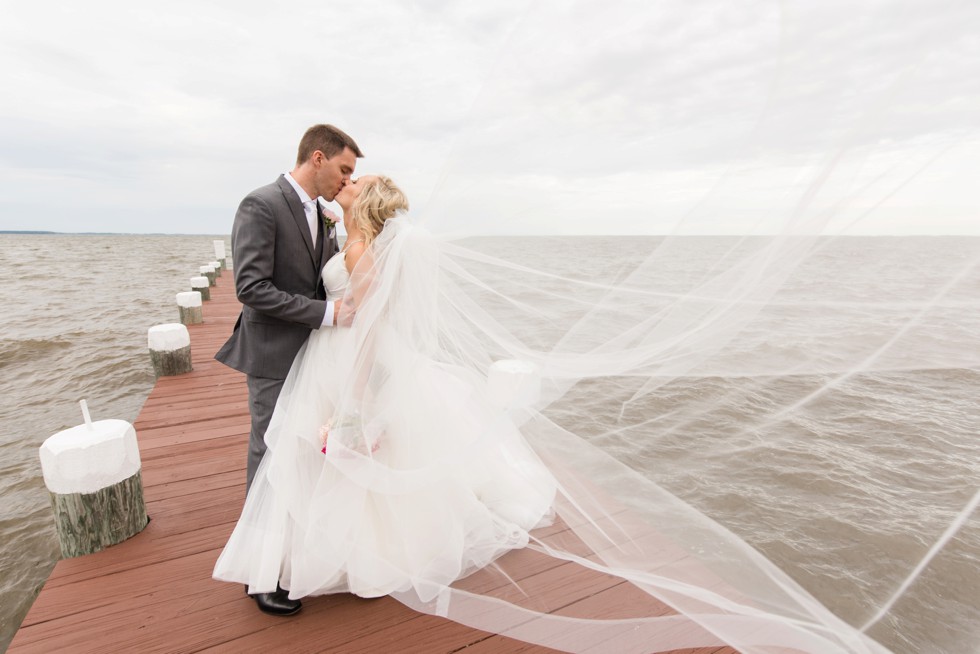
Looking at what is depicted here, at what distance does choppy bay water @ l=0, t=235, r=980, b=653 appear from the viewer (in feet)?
5.43

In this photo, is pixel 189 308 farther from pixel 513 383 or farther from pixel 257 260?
pixel 513 383

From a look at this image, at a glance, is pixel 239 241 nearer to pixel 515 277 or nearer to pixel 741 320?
pixel 515 277

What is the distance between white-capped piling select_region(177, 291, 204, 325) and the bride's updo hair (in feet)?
22.9

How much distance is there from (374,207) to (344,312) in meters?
0.48

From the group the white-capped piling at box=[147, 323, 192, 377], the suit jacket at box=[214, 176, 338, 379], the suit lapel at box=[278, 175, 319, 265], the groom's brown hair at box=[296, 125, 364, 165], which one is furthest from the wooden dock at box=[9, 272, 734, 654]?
the white-capped piling at box=[147, 323, 192, 377]

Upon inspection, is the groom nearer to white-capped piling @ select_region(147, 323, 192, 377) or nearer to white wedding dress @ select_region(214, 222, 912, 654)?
white wedding dress @ select_region(214, 222, 912, 654)

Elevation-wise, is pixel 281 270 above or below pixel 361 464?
above

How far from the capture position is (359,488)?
211cm

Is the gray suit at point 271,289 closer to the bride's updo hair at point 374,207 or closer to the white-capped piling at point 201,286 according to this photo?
the bride's updo hair at point 374,207

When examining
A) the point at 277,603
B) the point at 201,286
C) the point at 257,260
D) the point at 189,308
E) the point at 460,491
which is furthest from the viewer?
the point at 201,286

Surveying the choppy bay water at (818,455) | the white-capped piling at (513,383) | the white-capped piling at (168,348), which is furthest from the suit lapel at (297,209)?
the white-capped piling at (168,348)

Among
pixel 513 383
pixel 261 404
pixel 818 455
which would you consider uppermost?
pixel 513 383

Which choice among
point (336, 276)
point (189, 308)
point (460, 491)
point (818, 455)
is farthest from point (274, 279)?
point (189, 308)

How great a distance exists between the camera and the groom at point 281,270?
6.47 ft
